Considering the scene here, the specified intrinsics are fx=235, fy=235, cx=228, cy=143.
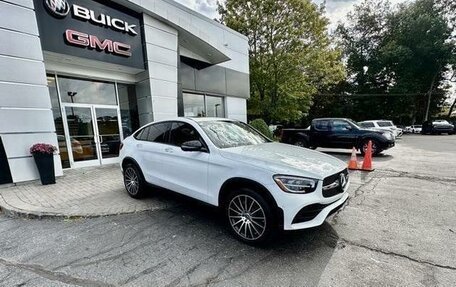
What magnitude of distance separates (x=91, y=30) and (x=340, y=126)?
1033cm

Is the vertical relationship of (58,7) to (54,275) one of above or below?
above

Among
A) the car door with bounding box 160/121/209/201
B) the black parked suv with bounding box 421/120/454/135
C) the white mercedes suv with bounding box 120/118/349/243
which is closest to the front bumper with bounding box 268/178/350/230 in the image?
the white mercedes suv with bounding box 120/118/349/243

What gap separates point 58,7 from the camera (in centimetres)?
664

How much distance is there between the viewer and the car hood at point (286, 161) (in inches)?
111

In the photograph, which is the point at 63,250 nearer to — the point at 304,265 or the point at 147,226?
the point at 147,226

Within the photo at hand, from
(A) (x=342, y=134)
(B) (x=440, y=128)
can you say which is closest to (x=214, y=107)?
(A) (x=342, y=134)

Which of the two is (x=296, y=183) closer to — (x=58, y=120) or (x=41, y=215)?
(x=41, y=215)

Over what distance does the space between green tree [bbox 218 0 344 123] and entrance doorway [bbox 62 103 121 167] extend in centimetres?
1367

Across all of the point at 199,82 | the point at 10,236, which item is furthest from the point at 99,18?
the point at 10,236

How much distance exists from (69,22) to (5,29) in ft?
5.20

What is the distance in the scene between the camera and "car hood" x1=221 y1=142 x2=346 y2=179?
2.81 meters

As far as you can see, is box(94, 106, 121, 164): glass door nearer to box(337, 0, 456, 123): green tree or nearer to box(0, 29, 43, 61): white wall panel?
box(0, 29, 43, 61): white wall panel

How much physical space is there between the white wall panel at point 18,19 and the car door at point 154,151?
4.59m

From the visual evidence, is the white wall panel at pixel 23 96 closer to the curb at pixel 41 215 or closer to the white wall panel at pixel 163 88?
the curb at pixel 41 215
